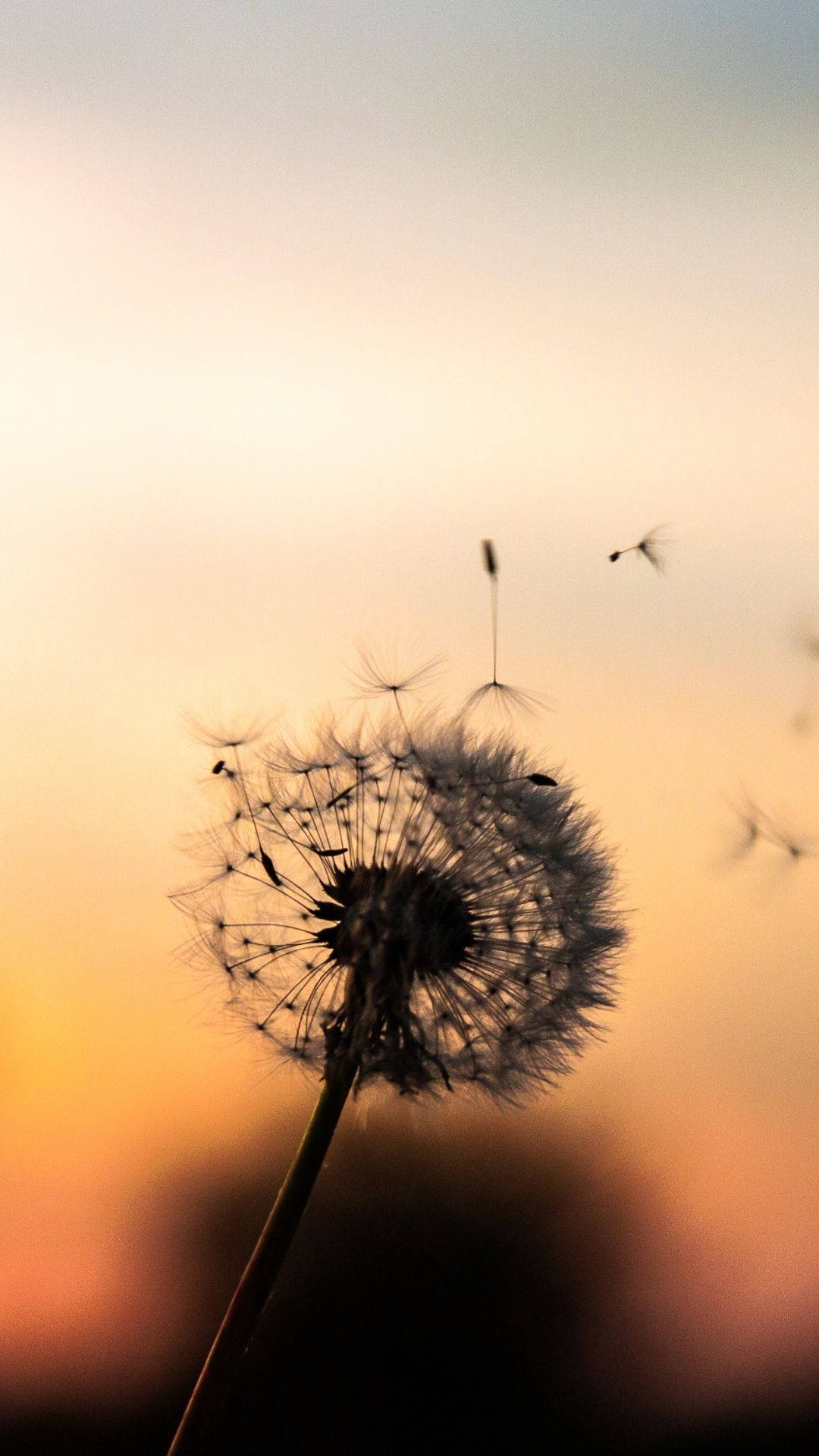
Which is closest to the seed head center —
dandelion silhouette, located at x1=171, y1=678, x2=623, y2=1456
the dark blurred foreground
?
dandelion silhouette, located at x1=171, y1=678, x2=623, y2=1456

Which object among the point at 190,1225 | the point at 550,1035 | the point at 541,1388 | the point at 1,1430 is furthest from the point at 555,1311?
the point at 550,1035

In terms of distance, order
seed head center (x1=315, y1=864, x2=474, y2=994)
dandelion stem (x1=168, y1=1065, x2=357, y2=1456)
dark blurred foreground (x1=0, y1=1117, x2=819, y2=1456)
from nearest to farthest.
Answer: dandelion stem (x1=168, y1=1065, x2=357, y2=1456), seed head center (x1=315, y1=864, x2=474, y2=994), dark blurred foreground (x1=0, y1=1117, x2=819, y2=1456)

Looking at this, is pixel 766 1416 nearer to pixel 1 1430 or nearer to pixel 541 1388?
pixel 541 1388

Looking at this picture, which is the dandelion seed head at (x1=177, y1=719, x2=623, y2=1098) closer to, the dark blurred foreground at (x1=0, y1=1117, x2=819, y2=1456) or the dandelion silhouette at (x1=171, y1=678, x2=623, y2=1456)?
the dandelion silhouette at (x1=171, y1=678, x2=623, y2=1456)

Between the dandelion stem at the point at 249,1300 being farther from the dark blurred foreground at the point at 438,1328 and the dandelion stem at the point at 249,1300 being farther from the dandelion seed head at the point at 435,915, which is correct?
the dark blurred foreground at the point at 438,1328

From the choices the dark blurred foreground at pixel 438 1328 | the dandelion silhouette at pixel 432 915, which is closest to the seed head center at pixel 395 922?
the dandelion silhouette at pixel 432 915

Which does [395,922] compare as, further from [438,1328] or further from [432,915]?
[438,1328]
